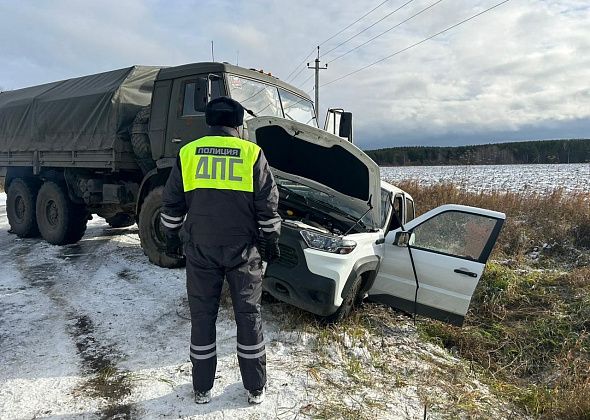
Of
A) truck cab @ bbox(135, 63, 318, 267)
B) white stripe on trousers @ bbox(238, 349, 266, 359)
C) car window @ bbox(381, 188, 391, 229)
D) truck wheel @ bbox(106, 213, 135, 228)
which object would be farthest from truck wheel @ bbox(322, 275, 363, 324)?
truck wheel @ bbox(106, 213, 135, 228)

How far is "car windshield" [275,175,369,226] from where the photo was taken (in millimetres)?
4703

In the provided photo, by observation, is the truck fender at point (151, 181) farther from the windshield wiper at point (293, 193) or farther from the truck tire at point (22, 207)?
the truck tire at point (22, 207)

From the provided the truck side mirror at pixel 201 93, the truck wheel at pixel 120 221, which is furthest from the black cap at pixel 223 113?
the truck wheel at pixel 120 221

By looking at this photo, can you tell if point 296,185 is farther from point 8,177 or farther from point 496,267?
point 8,177

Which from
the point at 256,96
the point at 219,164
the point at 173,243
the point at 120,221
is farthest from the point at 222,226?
the point at 120,221

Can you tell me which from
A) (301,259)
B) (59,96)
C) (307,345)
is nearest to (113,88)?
(59,96)

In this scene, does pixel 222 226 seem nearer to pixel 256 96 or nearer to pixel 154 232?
pixel 256 96

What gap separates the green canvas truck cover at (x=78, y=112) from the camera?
6.26 m

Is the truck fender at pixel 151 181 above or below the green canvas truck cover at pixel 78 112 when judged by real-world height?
below

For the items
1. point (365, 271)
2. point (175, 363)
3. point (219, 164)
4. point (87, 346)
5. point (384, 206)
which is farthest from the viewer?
point (384, 206)

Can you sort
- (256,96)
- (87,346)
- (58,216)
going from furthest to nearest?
(58,216), (256,96), (87,346)

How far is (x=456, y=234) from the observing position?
13.8 feet

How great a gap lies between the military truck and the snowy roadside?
4.50 ft

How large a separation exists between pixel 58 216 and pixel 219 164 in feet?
19.2
